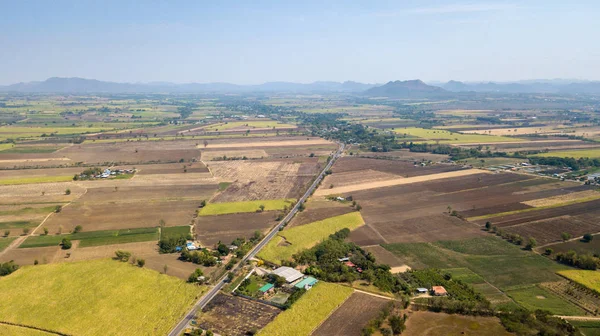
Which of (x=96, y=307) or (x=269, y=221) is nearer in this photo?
(x=96, y=307)

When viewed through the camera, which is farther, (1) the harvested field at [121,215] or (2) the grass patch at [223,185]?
(2) the grass patch at [223,185]

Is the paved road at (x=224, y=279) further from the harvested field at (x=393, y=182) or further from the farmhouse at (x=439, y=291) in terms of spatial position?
the farmhouse at (x=439, y=291)

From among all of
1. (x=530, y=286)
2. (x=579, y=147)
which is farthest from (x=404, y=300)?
(x=579, y=147)

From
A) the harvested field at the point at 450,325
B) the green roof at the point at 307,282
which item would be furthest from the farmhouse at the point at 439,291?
the green roof at the point at 307,282

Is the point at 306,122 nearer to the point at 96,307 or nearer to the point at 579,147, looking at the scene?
the point at 579,147

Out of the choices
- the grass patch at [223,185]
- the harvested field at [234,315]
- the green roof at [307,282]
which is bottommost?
the harvested field at [234,315]

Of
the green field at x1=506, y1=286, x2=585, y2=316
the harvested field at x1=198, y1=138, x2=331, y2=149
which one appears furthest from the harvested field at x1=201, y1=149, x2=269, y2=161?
the green field at x1=506, y1=286, x2=585, y2=316
